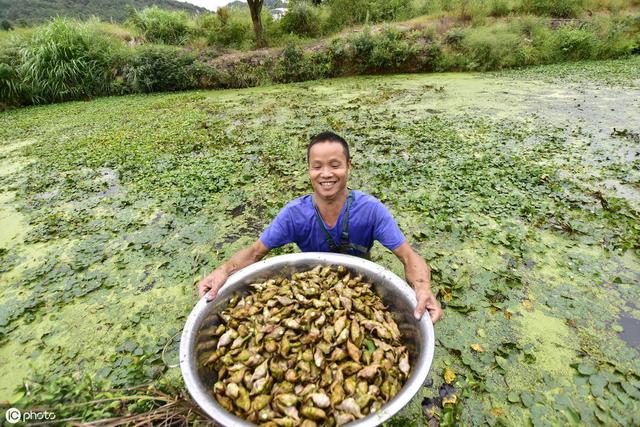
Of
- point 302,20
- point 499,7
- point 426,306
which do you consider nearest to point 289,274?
point 426,306

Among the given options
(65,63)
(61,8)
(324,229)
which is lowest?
(324,229)

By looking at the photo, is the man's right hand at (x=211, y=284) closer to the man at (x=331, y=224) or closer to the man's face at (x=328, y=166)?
the man at (x=331, y=224)

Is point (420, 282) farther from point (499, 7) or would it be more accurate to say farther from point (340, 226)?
point (499, 7)

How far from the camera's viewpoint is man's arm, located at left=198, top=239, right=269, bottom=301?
1.65 m

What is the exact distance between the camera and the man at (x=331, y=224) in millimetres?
1722

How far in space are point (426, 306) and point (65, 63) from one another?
12.5 m

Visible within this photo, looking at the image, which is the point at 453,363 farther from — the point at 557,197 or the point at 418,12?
the point at 418,12

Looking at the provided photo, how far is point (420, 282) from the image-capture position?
1615 mm

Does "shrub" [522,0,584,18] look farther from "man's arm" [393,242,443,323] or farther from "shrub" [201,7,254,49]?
"man's arm" [393,242,443,323]

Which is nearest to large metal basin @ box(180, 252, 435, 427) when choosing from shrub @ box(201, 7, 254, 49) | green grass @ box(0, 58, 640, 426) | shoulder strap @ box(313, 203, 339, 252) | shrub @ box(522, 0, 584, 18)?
shoulder strap @ box(313, 203, 339, 252)

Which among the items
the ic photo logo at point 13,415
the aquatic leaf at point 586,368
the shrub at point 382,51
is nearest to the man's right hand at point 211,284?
the ic photo logo at point 13,415

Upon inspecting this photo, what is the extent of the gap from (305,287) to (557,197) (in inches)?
126

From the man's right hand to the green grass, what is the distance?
0.63 meters

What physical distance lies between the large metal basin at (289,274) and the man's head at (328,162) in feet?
1.22
